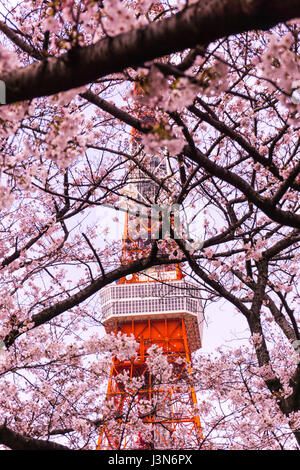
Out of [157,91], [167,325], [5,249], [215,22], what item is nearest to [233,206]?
[5,249]

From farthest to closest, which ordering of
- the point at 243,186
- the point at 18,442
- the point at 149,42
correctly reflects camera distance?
the point at 243,186
the point at 18,442
the point at 149,42

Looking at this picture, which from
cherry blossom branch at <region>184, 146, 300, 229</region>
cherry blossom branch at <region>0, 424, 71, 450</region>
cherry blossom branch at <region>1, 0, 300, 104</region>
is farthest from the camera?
cherry blossom branch at <region>184, 146, 300, 229</region>

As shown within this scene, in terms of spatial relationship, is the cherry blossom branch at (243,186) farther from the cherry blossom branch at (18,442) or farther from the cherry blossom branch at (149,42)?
the cherry blossom branch at (18,442)

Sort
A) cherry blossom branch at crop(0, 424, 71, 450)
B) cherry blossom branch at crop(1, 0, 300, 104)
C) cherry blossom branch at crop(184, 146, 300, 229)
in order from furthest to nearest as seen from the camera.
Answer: cherry blossom branch at crop(184, 146, 300, 229) → cherry blossom branch at crop(0, 424, 71, 450) → cherry blossom branch at crop(1, 0, 300, 104)

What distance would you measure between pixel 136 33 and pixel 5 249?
506cm

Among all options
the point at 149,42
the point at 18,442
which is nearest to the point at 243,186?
the point at 149,42

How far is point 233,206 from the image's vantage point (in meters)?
5.28

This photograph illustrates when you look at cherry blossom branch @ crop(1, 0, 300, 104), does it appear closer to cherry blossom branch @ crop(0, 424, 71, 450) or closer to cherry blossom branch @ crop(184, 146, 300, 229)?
cherry blossom branch @ crop(184, 146, 300, 229)

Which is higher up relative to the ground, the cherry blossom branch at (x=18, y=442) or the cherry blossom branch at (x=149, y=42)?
the cherry blossom branch at (x=149, y=42)

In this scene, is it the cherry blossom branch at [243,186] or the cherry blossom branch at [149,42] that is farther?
the cherry blossom branch at [243,186]

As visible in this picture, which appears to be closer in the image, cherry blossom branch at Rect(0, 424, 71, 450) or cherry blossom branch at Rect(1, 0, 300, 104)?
cherry blossom branch at Rect(1, 0, 300, 104)

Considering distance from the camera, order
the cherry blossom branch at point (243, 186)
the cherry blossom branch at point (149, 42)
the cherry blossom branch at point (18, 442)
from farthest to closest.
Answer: the cherry blossom branch at point (243, 186) → the cherry blossom branch at point (18, 442) → the cherry blossom branch at point (149, 42)

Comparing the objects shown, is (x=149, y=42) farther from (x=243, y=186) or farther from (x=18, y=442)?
(x=18, y=442)
